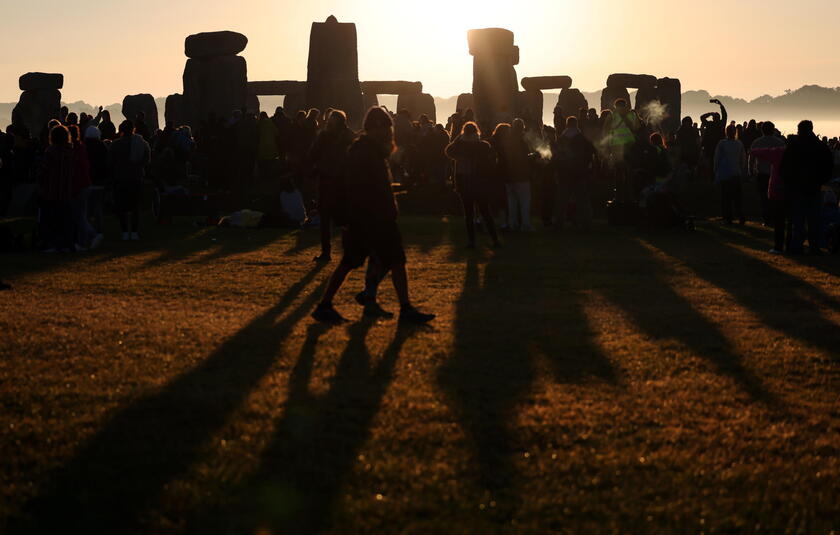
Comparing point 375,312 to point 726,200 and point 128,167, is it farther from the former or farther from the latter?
point 726,200

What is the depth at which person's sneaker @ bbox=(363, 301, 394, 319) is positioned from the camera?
10.3 meters

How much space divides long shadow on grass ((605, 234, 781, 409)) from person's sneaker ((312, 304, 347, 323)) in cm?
257

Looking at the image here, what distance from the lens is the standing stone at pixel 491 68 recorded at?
38000 mm

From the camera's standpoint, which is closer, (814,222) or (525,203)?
(814,222)

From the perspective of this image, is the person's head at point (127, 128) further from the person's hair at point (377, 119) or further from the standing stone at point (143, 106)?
the standing stone at point (143, 106)

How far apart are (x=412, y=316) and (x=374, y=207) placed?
98 centimetres

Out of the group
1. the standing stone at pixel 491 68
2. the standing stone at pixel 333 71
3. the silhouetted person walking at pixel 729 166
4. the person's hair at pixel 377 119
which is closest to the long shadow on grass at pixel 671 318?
the person's hair at pixel 377 119

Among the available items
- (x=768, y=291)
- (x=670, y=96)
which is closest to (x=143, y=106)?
(x=670, y=96)

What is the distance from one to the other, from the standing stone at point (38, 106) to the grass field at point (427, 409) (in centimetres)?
3035

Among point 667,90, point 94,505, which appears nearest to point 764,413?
point 94,505

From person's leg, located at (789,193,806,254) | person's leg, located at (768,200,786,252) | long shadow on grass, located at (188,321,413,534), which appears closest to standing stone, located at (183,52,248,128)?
person's leg, located at (768,200,786,252)

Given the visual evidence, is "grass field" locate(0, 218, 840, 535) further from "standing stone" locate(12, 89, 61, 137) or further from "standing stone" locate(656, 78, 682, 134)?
"standing stone" locate(656, 78, 682, 134)

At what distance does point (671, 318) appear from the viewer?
408 inches

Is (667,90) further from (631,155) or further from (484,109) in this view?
(631,155)
